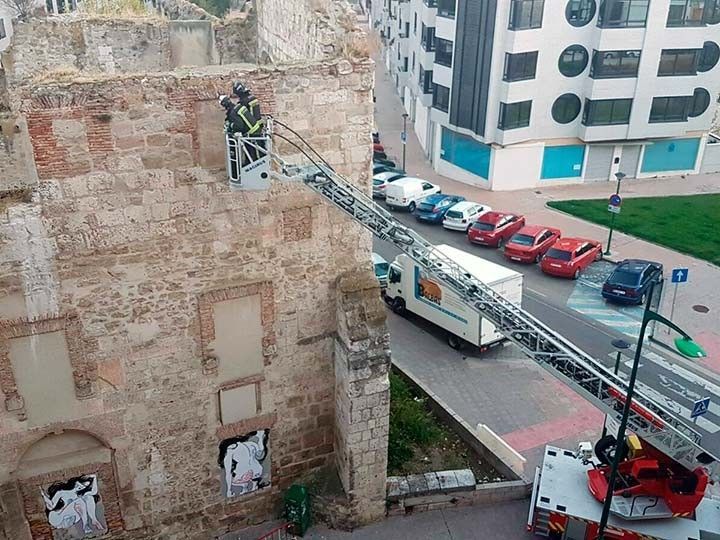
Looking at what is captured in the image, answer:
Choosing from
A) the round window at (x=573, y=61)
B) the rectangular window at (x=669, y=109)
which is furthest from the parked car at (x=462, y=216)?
the rectangular window at (x=669, y=109)

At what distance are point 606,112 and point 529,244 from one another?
12982mm

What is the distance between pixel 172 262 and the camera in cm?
1234

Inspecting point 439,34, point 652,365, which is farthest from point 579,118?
point 652,365

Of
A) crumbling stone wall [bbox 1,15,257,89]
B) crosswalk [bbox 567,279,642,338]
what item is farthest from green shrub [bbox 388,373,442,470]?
crumbling stone wall [bbox 1,15,257,89]

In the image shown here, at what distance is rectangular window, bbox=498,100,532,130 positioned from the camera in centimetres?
3700

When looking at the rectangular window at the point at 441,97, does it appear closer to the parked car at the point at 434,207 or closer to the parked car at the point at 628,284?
the parked car at the point at 434,207

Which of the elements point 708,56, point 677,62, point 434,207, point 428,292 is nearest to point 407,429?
point 428,292

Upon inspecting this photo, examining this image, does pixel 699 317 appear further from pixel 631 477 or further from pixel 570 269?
pixel 631 477

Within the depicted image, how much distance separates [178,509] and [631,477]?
29.9ft

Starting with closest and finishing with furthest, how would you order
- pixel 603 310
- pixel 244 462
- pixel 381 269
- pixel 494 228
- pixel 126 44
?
pixel 244 462 → pixel 126 44 → pixel 603 310 → pixel 381 269 → pixel 494 228

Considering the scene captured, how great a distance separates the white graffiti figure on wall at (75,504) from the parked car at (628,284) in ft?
65.0

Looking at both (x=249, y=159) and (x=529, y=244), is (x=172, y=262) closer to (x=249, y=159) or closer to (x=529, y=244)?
(x=249, y=159)

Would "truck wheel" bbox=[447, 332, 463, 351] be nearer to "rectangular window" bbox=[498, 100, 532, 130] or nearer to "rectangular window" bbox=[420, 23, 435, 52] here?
"rectangular window" bbox=[498, 100, 532, 130]

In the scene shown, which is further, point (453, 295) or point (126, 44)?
point (453, 295)
